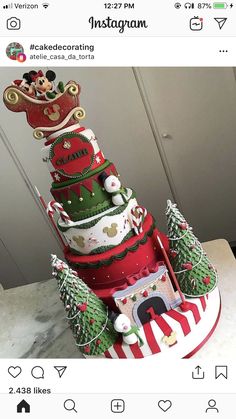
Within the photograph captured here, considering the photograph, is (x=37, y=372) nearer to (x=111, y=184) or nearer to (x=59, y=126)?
(x=111, y=184)

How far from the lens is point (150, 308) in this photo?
106cm

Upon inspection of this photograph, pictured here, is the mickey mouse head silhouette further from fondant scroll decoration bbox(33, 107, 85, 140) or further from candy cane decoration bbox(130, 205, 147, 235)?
candy cane decoration bbox(130, 205, 147, 235)

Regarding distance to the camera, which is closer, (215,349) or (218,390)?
(218,390)

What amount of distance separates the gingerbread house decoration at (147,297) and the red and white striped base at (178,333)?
22mm

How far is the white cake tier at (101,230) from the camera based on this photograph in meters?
1.04

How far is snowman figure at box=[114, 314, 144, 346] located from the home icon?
0.28 metres
